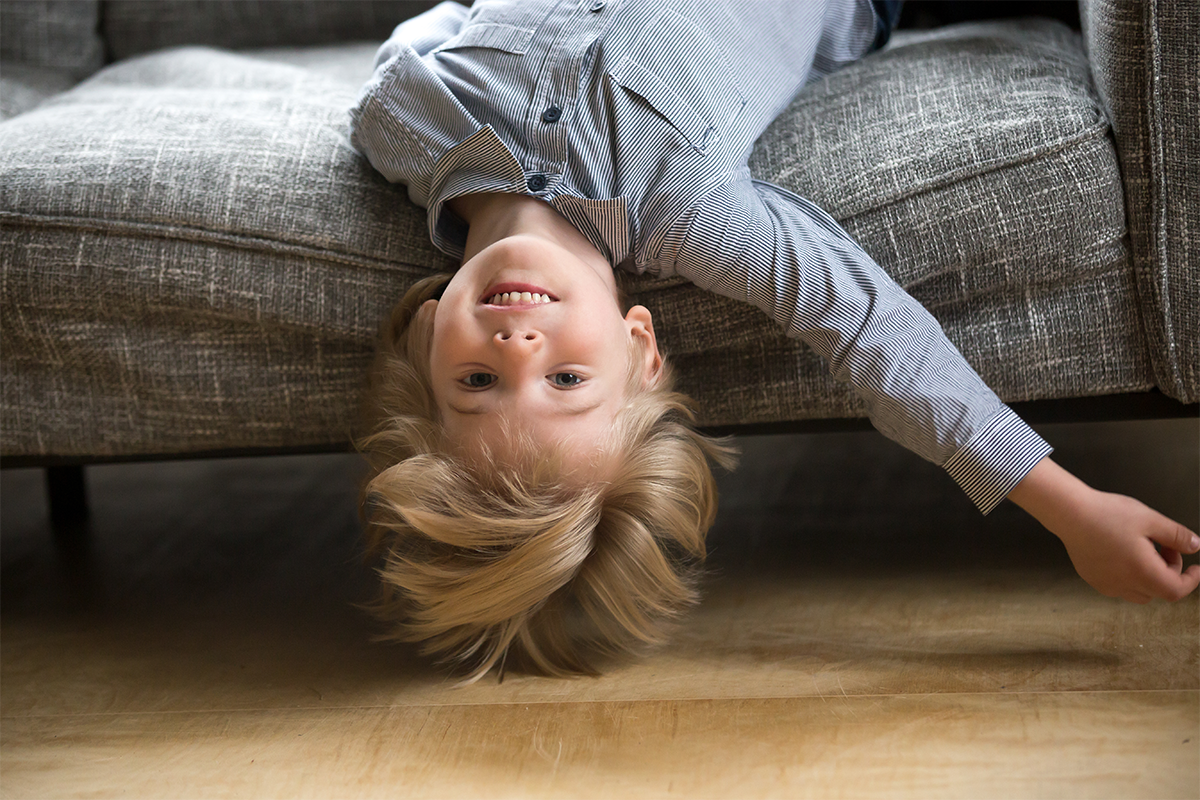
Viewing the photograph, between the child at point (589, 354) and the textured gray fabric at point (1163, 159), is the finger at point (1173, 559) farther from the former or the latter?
the textured gray fabric at point (1163, 159)

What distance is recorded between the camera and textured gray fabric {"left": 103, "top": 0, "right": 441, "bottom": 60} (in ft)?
5.25

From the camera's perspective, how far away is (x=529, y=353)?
87cm

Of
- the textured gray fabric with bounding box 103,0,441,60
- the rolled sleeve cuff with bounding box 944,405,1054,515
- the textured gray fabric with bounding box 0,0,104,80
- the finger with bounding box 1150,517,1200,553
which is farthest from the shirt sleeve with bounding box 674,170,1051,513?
the textured gray fabric with bounding box 0,0,104,80

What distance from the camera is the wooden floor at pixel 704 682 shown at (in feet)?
2.60

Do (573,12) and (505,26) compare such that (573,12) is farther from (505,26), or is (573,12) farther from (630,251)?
(630,251)

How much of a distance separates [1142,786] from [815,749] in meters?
0.23

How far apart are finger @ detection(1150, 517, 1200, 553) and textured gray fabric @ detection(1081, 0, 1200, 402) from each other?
0.64ft

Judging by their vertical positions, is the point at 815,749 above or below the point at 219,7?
below

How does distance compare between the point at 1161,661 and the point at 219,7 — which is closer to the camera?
the point at 1161,661

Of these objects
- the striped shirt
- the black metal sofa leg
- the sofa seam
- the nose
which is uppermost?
the striped shirt

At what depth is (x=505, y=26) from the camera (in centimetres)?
112

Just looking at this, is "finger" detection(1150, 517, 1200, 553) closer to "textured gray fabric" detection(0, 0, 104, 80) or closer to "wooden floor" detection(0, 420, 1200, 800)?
"wooden floor" detection(0, 420, 1200, 800)

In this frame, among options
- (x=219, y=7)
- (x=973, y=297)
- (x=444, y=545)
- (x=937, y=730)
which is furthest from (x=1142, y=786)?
(x=219, y=7)

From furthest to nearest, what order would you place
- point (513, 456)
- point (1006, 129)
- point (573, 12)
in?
1. point (573, 12)
2. point (1006, 129)
3. point (513, 456)
